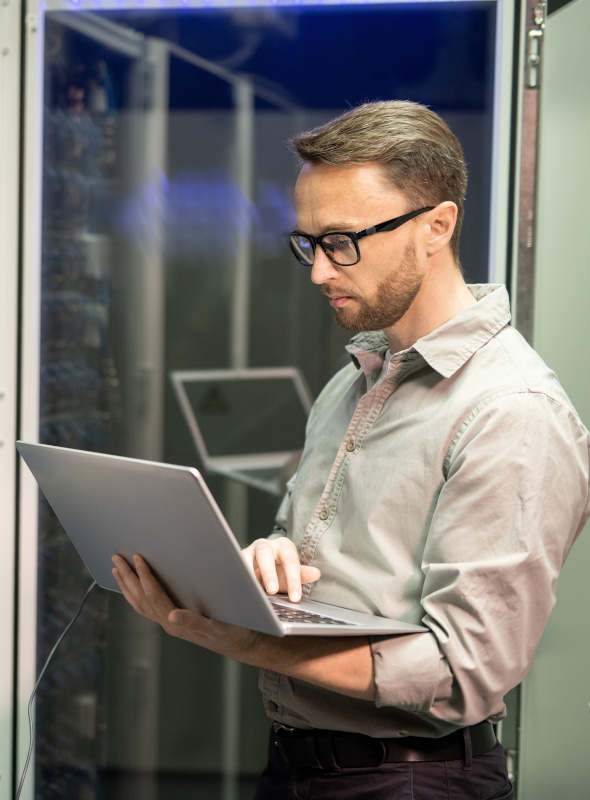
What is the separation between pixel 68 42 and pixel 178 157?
42 cm

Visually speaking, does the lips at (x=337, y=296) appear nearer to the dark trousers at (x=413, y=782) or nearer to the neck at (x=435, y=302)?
the neck at (x=435, y=302)

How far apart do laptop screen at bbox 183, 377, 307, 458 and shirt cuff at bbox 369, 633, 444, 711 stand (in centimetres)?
127

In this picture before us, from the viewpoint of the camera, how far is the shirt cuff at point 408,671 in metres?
1.05

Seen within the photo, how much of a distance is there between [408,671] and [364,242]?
2.06ft

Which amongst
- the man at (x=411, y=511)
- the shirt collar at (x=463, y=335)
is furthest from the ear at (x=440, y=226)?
the shirt collar at (x=463, y=335)

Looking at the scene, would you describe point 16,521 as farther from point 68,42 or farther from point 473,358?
point 473,358

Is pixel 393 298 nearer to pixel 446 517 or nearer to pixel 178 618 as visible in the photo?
pixel 446 517

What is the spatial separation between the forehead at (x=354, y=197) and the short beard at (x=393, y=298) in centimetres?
8

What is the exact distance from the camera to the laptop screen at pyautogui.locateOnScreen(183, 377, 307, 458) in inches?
90.8

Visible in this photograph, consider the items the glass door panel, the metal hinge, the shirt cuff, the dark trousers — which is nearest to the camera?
the shirt cuff

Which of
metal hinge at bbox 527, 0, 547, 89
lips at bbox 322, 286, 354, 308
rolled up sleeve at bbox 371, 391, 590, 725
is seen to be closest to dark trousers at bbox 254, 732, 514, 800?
rolled up sleeve at bbox 371, 391, 590, 725

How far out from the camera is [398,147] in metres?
1.29

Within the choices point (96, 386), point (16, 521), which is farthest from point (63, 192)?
point (16, 521)

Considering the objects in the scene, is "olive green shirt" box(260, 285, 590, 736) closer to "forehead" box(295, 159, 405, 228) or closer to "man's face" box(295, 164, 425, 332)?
"man's face" box(295, 164, 425, 332)
